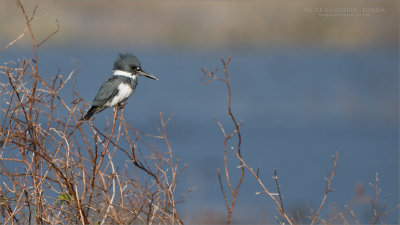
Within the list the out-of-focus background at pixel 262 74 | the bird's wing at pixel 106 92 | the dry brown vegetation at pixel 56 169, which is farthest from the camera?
the out-of-focus background at pixel 262 74

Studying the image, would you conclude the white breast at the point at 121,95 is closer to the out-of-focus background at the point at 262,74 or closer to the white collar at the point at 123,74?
the white collar at the point at 123,74

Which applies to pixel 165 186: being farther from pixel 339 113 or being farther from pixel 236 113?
pixel 339 113

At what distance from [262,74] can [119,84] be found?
15.8 metres

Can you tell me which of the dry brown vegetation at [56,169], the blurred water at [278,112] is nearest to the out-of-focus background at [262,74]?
the blurred water at [278,112]

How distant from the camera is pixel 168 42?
2284 cm

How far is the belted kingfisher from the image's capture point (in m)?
4.30

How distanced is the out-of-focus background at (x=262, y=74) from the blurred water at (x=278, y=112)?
3cm

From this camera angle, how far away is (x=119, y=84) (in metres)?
4.38

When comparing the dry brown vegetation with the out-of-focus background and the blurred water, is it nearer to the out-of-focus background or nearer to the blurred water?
the blurred water

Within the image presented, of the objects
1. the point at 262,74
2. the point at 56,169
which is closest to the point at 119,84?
the point at 56,169

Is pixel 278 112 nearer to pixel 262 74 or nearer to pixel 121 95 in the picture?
pixel 262 74

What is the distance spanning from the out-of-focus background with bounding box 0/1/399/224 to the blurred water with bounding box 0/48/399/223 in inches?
1.3

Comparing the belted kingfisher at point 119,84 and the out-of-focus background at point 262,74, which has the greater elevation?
the out-of-focus background at point 262,74

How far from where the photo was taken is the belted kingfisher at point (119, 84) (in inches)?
169
